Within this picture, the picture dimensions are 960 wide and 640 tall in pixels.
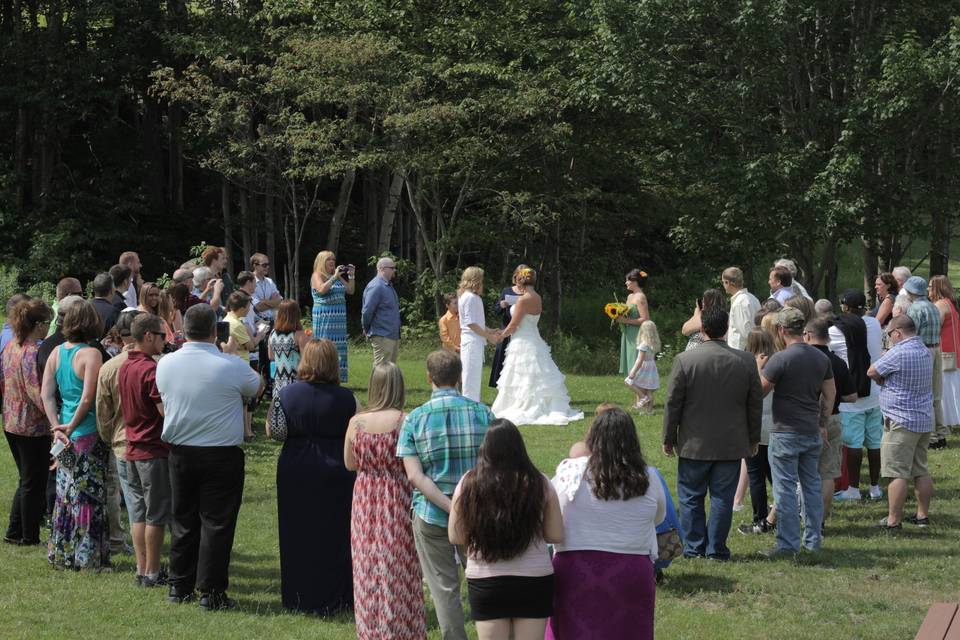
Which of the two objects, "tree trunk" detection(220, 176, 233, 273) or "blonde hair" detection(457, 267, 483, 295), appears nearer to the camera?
"blonde hair" detection(457, 267, 483, 295)

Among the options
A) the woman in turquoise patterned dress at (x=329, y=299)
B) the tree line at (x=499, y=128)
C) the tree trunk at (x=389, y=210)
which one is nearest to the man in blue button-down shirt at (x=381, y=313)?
the woman in turquoise patterned dress at (x=329, y=299)

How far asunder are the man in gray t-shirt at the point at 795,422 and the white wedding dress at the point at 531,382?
5740 millimetres

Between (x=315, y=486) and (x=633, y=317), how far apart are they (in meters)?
8.39

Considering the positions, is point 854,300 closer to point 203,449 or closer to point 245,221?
point 203,449

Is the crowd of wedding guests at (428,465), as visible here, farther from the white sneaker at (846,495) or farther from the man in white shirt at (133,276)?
the man in white shirt at (133,276)

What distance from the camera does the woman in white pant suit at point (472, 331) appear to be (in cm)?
1369

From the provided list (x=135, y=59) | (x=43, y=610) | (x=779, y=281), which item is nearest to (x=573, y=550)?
(x=43, y=610)

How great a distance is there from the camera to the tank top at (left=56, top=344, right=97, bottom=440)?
798cm

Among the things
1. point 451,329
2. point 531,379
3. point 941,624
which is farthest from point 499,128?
point 941,624

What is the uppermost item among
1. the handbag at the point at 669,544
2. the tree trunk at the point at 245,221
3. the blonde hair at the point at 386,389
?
the tree trunk at the point at 245,221

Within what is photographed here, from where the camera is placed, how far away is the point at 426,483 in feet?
19.5

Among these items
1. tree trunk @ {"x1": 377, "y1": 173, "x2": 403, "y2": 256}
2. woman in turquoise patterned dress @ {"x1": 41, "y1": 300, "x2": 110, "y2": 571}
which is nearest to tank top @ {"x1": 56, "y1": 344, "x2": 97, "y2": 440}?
woman in turquoise patterned dress @ {"x1": 41, "y1": 300, "x2": 110, "y2": 571}

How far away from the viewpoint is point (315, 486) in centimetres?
Answer: 698

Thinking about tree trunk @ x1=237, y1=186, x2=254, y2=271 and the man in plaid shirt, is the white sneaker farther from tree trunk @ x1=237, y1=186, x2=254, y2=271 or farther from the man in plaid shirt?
tree trunk @ x1=237, y1=186, x2=254, y2=271
